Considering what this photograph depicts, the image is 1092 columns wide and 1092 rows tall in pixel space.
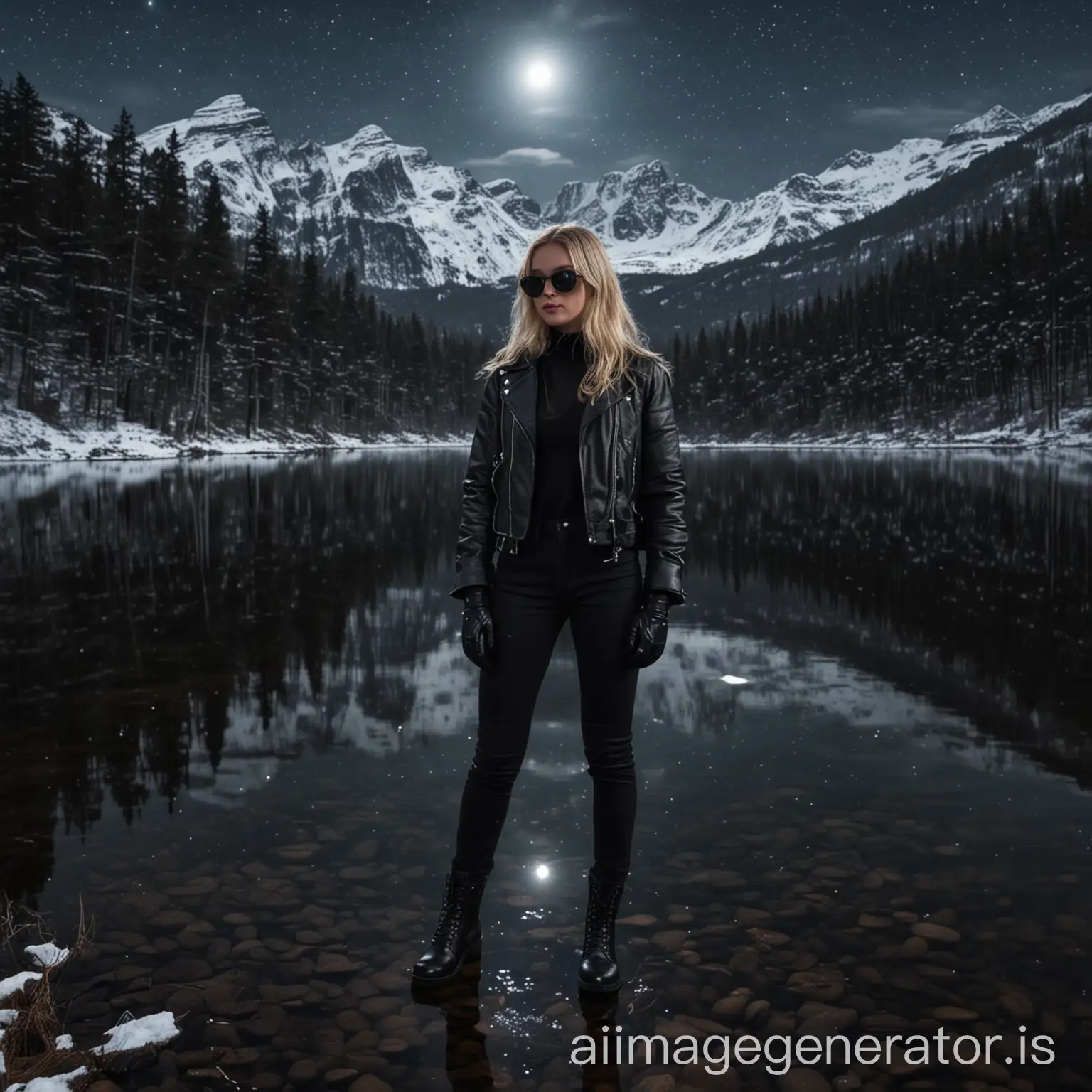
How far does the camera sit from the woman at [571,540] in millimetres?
3588

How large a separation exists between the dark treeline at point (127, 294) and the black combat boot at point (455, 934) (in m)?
52.3

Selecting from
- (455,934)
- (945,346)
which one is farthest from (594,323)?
(945,346)

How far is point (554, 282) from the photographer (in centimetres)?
364

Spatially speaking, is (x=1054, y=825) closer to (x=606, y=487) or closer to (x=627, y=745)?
(x=627, y=745)

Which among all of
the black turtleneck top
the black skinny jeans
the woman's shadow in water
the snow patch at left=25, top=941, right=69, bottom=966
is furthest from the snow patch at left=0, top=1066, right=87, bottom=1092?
the black turtleneck top

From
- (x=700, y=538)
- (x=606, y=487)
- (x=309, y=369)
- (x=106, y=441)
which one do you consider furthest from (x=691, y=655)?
(x=309, y=369)

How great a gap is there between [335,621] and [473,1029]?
731 centimetres

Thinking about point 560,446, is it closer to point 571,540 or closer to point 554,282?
point 571,540

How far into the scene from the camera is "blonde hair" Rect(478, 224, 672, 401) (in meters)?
3.58

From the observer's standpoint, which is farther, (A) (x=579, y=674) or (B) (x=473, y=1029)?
(A) (x=579, y=674)

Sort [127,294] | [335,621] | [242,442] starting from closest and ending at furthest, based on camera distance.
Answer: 1. [335,621]
2. [127,294]
3. [242,442]

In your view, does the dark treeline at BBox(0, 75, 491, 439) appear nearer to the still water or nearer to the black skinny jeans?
the still water

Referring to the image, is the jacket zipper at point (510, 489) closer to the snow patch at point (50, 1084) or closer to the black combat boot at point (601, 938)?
the black combat boot at point (601, 938)

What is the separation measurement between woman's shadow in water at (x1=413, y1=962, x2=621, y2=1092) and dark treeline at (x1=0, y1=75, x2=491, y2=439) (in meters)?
52.5
